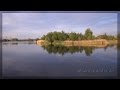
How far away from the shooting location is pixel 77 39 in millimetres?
5090

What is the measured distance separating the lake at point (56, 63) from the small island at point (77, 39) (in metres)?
0.12

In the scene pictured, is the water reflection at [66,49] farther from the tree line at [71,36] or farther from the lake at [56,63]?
the tree line at [71,36]

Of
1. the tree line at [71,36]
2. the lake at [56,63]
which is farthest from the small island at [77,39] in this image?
the lake at [56,63]

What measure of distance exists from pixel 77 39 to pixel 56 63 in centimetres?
49

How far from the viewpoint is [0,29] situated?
198 inches

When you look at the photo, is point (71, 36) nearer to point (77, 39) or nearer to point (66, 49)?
point (77, 39)

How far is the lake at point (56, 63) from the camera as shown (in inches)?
197

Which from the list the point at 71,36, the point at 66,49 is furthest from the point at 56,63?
the point at 71,36

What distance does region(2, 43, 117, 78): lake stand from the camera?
500 centimetres

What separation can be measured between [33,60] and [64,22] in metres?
0.75

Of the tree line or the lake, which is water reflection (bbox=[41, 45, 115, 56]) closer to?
the lake

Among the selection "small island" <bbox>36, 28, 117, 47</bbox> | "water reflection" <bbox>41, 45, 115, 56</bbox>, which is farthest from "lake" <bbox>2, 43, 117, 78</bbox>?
"small island" <bbox>36, 28, 117, 47</bbox>
